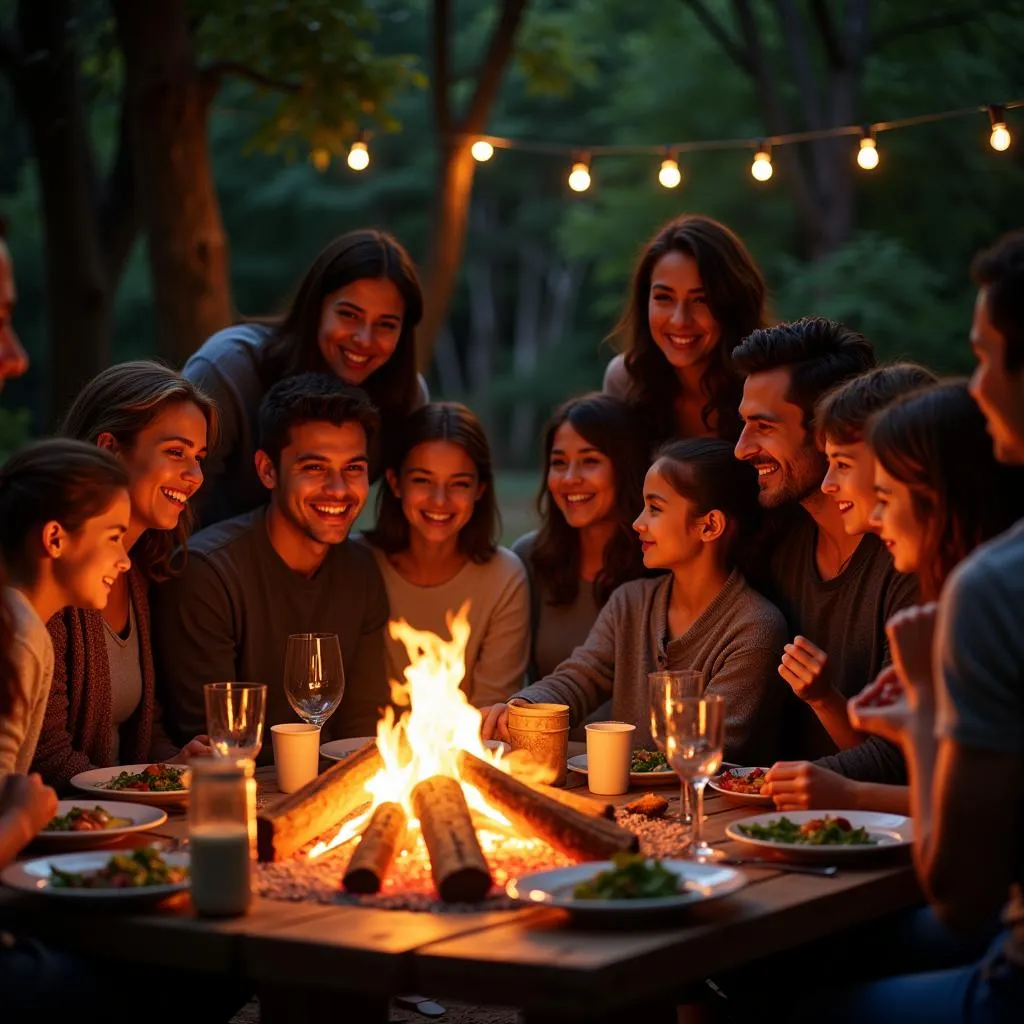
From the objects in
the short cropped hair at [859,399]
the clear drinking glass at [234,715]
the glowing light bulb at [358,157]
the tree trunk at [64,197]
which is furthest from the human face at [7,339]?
the tree trunk at [64,197]

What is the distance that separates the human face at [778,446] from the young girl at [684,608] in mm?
191

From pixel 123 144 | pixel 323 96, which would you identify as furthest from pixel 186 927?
pixel 123 144

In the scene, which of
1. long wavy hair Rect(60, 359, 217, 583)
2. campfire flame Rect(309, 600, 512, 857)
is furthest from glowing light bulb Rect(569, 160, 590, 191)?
campfire flame Rect(309, 600, 512, 857)

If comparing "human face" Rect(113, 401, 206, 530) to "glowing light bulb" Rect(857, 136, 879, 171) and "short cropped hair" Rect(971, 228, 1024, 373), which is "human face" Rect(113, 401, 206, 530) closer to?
"short cropped hair" Rect(971, 228, 1024, 373)

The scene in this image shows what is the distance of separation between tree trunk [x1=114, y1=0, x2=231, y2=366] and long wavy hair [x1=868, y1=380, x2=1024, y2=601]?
13.3 feet

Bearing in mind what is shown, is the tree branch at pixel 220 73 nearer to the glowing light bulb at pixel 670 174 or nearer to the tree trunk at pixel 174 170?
the tree trunk at pixel 174 170

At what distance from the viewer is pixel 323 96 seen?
725 centimetres

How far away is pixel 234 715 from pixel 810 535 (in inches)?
75.5

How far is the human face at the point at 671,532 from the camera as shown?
4.57 meters

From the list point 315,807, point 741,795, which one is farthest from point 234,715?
point 741,795

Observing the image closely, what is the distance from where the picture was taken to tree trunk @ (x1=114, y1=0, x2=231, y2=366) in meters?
6.57

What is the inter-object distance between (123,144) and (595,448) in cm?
424

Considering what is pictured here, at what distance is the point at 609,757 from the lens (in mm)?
3711

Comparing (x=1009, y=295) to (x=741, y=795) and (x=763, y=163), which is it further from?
(x=763, y=163)
